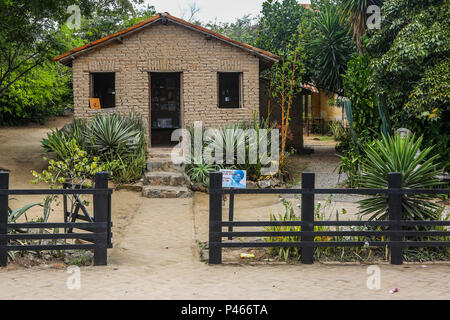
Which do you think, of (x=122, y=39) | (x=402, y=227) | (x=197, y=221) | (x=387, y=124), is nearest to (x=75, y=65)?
(x=122, y=39)

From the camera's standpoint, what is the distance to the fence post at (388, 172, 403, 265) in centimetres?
751

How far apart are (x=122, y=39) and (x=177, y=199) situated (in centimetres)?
587

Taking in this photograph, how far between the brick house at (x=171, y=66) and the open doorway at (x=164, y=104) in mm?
3234

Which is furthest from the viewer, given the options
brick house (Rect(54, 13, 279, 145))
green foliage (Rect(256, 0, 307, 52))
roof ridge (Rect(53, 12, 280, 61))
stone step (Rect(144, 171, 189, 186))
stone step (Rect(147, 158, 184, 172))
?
green foliage (Rect(256, 0, 307, 52))

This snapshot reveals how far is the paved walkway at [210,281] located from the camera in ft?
20.2

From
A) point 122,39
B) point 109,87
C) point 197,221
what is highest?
point 122,39

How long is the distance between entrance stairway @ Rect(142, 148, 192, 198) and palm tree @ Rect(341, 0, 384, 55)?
7.73 meters

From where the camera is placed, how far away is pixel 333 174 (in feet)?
60.2

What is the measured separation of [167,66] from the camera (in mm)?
17516
